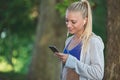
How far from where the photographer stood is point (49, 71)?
17.9 meters

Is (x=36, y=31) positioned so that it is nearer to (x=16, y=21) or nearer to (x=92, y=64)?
(x=16, y=21)

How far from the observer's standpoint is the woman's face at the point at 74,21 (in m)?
5.09

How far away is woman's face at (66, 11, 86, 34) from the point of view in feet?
16.7

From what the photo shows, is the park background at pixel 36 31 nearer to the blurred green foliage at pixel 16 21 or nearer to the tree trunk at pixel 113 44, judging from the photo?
the blurred green foliage at pixel 16 21

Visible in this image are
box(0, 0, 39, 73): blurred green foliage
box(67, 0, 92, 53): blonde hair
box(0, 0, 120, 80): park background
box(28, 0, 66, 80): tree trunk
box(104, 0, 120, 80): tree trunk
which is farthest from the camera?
box(0, 0, 39, 73): blurred green foliage

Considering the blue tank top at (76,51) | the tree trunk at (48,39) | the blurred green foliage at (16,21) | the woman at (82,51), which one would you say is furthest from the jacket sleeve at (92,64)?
the blurred green foliage at (16,21)

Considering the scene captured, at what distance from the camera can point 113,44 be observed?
7125 millimetres

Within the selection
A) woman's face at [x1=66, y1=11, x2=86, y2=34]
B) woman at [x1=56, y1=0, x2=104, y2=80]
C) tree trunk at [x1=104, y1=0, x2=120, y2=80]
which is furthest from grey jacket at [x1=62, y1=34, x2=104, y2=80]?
tree trunk at [x1=104, y1=0, x2=120, y2=80]

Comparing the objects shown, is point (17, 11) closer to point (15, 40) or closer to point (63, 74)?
point (15, 40)

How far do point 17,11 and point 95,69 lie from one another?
1588cm

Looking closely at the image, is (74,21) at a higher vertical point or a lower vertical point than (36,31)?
higher

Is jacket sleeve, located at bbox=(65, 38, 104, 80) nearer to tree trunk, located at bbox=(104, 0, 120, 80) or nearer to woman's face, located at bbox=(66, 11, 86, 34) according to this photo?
woman's face, located at bbox=(66, 11, 86, 34)

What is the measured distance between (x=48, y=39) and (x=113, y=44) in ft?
35.9

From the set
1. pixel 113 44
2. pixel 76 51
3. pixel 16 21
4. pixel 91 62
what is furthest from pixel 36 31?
pixel 91 62
